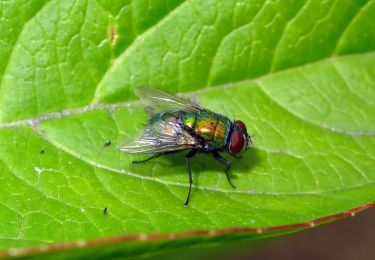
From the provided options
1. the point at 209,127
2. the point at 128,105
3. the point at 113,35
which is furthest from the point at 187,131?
the point at 113,35

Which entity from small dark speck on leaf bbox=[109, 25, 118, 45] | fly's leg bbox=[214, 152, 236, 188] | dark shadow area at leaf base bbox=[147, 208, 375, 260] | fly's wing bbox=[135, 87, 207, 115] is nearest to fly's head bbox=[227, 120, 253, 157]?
fly's leg bbox=[214, 152, 236, 188]

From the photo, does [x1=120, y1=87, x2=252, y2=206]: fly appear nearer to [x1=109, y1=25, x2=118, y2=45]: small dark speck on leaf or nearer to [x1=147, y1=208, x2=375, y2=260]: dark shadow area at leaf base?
[x1=109, y1=25, x2=118, y2=45]: small dark speck on leaf

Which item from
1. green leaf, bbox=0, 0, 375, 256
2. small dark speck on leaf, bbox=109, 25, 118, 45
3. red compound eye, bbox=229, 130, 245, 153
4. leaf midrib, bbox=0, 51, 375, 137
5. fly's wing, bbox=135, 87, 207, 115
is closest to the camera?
green leaf, bbox=0, 0, 375, 256

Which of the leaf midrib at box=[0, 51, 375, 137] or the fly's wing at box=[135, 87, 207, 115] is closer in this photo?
the leaf midrib at box=[0, 51, 375, 137]

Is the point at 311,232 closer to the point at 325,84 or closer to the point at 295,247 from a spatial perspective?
the point at 295,247

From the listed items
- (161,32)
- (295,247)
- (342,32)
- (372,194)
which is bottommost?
(295,247)

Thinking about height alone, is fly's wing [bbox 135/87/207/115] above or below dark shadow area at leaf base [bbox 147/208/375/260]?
above

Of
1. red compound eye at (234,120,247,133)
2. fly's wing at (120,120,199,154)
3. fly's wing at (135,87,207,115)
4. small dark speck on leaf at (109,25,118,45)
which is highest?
small dark speck on leaf at (109,25,118,45)

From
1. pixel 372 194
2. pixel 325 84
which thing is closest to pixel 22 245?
pixel 372 194
